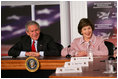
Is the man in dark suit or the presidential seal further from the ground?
the man in dark suit

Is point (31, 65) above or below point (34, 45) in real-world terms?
below

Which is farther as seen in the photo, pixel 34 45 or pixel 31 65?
pixel 34 45

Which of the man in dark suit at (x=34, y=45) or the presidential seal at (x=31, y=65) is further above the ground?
the man in dark suit at (x=34, y=45)

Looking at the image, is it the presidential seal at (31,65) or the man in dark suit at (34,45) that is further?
the man in dark suit at (34,45)

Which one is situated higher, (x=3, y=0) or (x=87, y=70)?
(x=3, y=0)

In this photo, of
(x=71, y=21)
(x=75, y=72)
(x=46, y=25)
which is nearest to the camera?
(x=75, y=72)

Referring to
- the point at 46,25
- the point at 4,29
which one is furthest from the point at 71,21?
the point at 4,29

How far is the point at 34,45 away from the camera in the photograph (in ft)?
19.7

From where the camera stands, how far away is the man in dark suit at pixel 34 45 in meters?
5.85

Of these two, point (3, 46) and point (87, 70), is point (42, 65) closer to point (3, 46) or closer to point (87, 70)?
point (87, 70)

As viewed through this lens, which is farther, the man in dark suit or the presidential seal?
the man in dark suit

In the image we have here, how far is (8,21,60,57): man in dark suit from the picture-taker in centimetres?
585

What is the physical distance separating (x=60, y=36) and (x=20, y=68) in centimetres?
405

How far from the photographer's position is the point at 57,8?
30.5 ft
